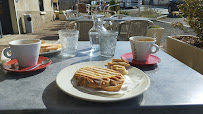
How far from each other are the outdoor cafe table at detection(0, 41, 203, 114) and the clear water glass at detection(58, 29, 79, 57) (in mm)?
315

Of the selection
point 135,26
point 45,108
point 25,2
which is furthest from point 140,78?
point 25,2

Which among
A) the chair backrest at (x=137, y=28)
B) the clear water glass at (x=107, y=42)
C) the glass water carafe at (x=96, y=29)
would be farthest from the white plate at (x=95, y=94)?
the chair backrest at (x=137, y=28)

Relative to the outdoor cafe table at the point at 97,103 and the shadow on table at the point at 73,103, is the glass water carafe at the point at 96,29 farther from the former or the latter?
the shadow on table at the point at 73,103

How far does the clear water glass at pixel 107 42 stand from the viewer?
1083 mm

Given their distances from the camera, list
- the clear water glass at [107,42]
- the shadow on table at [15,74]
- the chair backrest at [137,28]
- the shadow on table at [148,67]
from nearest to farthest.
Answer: the shadow on table at [15,74] → the shadow on table at [148,67] → the clear water glass at [107,42] → the chair backrest at [137,28]

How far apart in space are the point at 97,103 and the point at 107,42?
591 mm

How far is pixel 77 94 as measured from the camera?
0.58 metres

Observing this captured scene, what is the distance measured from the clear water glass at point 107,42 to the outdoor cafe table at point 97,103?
14.1 inches

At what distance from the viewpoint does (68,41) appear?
1.14 metres

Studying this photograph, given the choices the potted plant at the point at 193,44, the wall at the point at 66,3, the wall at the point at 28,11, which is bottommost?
the potted plant at the point at 193,44

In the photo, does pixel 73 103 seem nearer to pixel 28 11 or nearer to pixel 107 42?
pixel 107 42

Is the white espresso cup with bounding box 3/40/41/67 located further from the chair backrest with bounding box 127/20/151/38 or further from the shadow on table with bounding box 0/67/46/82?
the chair backrest with bounding box 127/20/151/38

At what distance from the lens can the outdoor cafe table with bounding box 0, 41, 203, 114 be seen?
0.56 metres

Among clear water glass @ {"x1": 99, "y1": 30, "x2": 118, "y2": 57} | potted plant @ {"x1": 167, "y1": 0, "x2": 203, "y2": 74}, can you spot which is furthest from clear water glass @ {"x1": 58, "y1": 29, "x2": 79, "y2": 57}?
potted plant @ {"x1": 167, "y1": 0, "x2": 203, "y2": 74}
